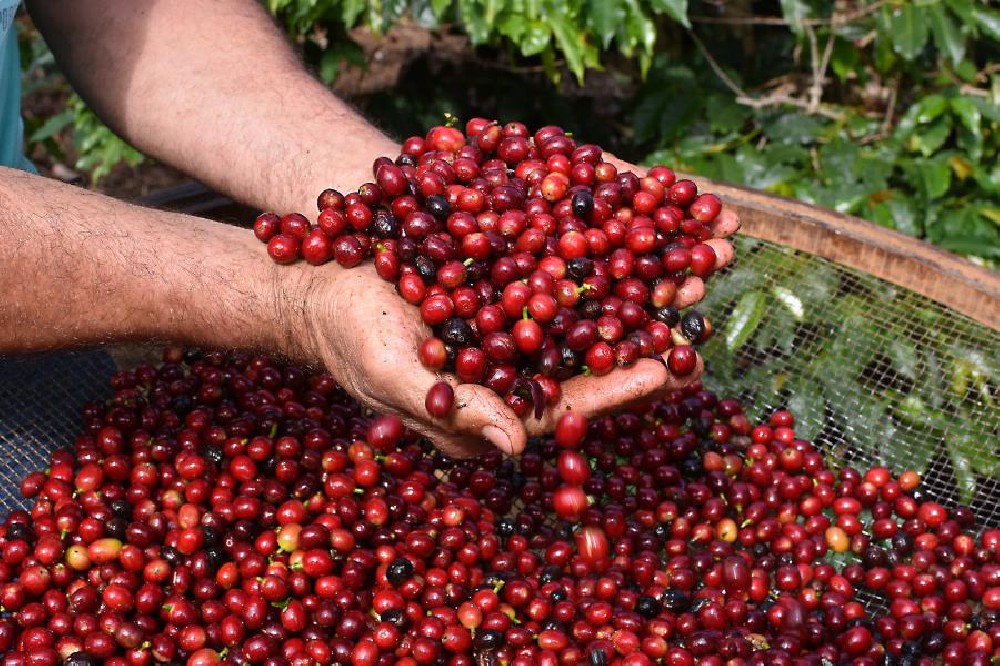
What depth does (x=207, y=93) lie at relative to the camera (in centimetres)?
332

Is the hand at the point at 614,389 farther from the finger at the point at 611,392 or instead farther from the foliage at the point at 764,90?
the foliage at the point at 764,90

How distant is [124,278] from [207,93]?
99cm

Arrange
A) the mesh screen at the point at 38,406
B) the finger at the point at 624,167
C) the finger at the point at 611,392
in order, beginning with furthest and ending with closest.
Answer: the mesh screen at the point at 38,406, the finger at the point at 624,167, the finger at the point at 611,392

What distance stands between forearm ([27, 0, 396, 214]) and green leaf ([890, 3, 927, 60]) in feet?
8.41

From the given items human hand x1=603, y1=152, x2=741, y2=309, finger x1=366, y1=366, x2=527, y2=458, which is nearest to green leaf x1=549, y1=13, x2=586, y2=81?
human hand x1=603, y1=152, x2=741, y2=309

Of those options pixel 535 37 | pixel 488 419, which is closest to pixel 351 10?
pixel 535 37

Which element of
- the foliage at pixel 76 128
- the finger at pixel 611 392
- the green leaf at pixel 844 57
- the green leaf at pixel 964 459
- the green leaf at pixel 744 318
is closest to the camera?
the finger at pixel 611 392

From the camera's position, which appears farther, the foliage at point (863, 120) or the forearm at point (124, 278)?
the foliage at point (863, 120)

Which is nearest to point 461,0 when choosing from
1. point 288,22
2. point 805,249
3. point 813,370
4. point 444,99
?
point 288,22

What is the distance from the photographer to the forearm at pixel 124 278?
2.50 metres

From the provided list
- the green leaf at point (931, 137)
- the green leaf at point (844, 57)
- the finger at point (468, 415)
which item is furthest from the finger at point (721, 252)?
the green leaf at point (844, 57)

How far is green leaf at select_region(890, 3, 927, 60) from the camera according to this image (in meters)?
4.36

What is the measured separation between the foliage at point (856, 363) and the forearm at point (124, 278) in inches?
71.1

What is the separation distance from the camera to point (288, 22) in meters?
4.61
